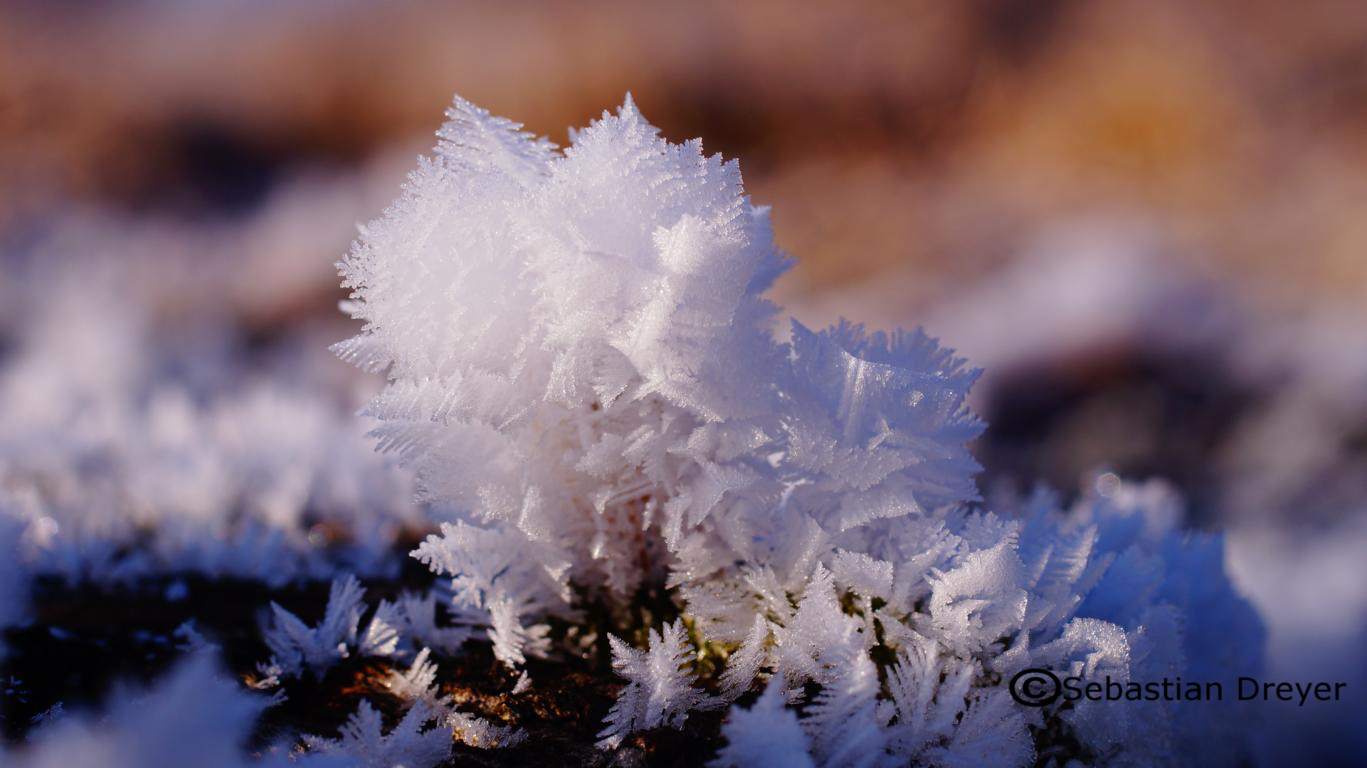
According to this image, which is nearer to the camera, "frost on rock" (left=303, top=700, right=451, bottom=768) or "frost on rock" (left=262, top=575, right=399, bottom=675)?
"frost on rock" (left=303, top=700, right=451, bottom=768)

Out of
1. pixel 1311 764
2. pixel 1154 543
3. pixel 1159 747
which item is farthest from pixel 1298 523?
pixel 1159 747

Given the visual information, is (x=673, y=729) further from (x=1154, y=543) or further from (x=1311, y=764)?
(x=1311, y=764)

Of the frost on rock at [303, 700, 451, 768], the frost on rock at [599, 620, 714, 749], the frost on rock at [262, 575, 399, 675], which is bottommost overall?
the frost on rock at [303, 700, 451, 768]

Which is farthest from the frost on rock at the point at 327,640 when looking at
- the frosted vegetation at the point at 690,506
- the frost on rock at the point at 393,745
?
the frost on rock at the point at 393,745

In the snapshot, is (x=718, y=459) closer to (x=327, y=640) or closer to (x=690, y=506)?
(x=690, y=506)

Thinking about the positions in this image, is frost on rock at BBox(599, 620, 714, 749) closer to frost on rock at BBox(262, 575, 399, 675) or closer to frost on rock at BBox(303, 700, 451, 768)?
frost on rock at BBox(303, 700, 451, 768)

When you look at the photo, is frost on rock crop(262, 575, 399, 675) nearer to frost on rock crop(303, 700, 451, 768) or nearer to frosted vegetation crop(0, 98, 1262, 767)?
frosted vegetation crop(0, 98, 1262, 767)

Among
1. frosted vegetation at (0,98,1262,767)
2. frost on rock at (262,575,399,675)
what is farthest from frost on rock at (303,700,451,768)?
frost on rock at (262,575,399,675)

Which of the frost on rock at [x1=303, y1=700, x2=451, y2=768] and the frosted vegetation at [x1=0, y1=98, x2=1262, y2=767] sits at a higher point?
the frosted vegetation at [x1=0, y1=98, x2=1262, y2=767]
